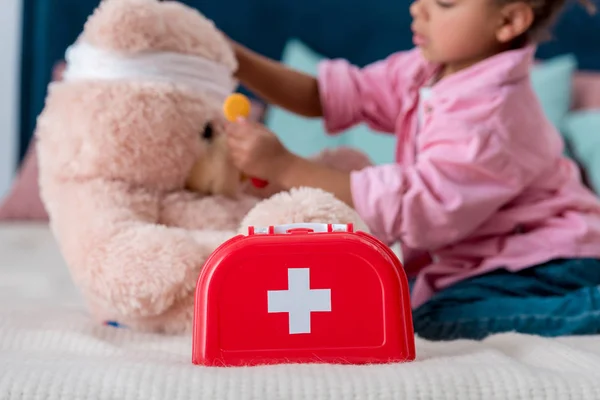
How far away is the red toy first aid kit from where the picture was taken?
1.69 ft

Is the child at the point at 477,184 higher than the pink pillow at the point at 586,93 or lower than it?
higher

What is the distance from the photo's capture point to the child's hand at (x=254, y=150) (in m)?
0.78

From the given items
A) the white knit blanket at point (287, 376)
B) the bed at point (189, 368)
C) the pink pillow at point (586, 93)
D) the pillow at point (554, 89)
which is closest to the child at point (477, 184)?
the bed at point (189, 368)

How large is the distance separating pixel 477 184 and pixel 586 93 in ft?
3.69

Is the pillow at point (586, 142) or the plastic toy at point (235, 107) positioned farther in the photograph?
the pillow at point (586, 142)

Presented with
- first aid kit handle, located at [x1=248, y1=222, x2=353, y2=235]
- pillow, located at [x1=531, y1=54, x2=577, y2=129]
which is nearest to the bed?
first aid kit handle, located at [x1=248, y1=222, x2=353, y2=235]

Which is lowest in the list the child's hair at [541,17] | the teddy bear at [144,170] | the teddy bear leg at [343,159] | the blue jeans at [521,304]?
the blue jeans at [521,304]

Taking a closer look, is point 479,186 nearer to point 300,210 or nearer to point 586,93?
point 300,210

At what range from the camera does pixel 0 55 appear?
83.4 inches

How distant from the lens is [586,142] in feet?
5.22

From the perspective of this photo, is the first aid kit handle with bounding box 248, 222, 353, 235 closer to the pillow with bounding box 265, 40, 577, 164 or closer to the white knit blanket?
the white knit blanket

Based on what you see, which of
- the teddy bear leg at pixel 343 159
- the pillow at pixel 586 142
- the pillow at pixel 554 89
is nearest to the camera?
the teddy bear leg at pixel 343 159

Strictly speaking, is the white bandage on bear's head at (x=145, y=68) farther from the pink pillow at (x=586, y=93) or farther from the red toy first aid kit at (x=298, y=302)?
the pink pillow at (x=586, y=93)

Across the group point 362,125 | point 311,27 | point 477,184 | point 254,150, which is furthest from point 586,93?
point 254,150
